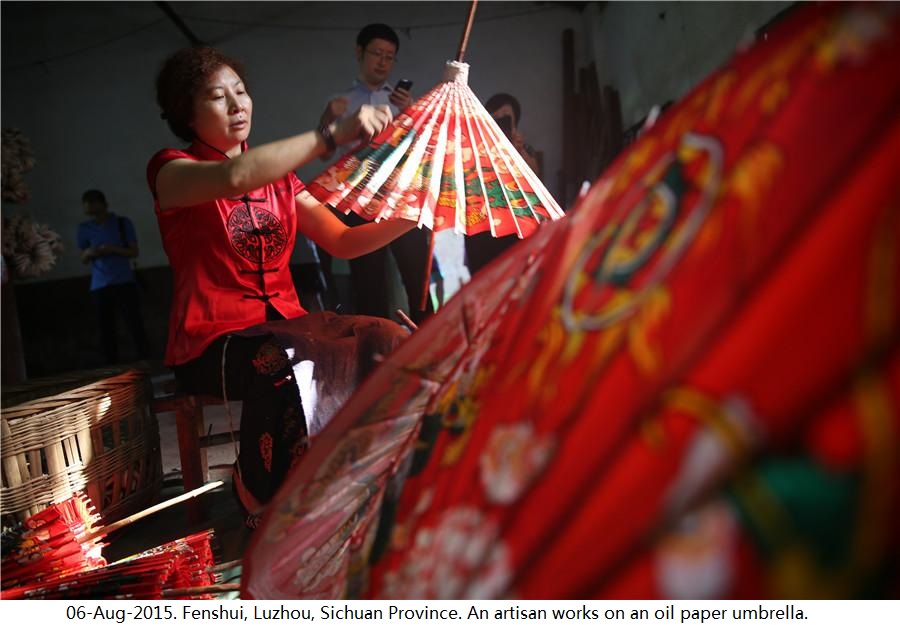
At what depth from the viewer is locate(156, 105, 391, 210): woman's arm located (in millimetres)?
1154

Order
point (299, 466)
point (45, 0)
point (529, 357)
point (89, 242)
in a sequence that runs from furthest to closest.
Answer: point (45, 0) → point (89, 242) → point (299, 466) → point (529, 357)

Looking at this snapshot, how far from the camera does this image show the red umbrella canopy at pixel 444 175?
133 centimetres

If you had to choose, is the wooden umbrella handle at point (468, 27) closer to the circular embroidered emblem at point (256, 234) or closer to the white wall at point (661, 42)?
the circular embroidered emblem at point (256, 234)

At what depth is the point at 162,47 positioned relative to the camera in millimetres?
5863

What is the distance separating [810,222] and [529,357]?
0.23 meters

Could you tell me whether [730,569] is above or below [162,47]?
below

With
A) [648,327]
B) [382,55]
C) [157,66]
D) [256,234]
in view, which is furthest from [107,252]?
[648,327]

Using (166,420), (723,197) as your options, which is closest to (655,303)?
(723,197)

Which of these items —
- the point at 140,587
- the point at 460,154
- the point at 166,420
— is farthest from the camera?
the point at 166,420

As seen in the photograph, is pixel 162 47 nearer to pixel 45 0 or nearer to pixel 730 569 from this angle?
pixel 45 0

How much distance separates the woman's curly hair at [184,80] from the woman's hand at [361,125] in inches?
17.9

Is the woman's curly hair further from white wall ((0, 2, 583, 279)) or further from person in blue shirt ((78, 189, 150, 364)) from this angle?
white wall ((0, 2, 583, 279))

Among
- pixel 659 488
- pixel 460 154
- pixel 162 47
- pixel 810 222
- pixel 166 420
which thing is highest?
pixel 162 47

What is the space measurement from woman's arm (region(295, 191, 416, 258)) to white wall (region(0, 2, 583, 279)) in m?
4.59
